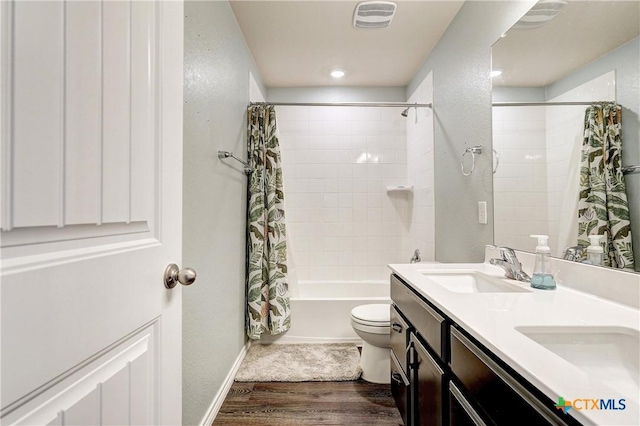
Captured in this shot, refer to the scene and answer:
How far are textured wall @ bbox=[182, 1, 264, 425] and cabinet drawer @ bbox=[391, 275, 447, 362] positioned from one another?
96cm

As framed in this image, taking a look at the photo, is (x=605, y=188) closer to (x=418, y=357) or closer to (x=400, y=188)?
(x=418, y=357)

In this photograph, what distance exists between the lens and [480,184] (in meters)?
1.74

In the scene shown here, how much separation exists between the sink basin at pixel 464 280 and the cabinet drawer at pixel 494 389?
0.53m

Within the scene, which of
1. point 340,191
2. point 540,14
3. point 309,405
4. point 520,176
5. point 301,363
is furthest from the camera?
point 340,191

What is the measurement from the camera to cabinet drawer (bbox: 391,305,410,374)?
138 cm

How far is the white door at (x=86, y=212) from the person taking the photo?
0.37 meters

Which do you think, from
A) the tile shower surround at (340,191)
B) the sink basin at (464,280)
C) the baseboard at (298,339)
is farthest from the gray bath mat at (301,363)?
the sink basin at (464,280)

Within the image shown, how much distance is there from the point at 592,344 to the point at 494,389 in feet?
0.98

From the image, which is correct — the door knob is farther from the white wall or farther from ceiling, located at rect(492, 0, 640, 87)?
the white wall

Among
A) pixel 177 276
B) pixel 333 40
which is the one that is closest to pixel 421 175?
pixel 333 40

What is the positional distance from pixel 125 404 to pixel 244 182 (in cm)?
192

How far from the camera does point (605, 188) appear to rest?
1033 millimetres

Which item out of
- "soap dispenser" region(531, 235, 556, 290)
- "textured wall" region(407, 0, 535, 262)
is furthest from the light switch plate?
"soap dispenser" region(531, 235, 556, 290)

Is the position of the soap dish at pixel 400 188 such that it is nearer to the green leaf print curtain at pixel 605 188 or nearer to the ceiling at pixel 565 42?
the ceiling at pixel 565 42
